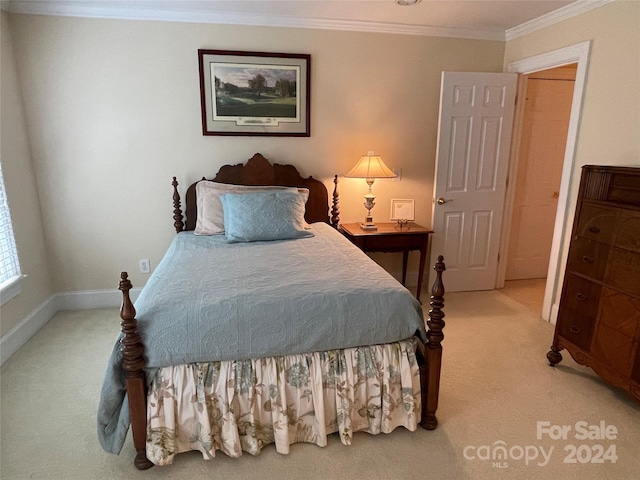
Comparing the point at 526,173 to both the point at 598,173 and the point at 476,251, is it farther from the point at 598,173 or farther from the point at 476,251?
the point at 598,173

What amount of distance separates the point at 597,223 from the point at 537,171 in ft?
6.57

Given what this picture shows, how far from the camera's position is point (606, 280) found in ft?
7.38

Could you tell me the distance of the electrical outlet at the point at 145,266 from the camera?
139 inches

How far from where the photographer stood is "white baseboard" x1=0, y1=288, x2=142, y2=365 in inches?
108

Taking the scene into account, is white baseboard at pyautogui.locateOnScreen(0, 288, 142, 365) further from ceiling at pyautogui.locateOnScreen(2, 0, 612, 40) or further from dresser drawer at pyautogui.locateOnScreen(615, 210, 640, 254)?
dresser drawer at pyautogui.locateOnScreen(615, 210, 640, 254)

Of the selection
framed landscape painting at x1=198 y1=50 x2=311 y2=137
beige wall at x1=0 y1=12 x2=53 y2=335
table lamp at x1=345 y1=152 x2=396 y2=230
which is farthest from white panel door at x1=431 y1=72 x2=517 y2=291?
beige wall at x1=0 y1=12 x2=53 y2=335

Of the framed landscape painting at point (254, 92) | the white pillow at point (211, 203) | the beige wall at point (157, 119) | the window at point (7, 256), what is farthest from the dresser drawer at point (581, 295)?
the window at point (7, 256)

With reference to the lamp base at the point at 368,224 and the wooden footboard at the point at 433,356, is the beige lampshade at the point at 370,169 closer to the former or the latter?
the lamp base at the point at 368,224

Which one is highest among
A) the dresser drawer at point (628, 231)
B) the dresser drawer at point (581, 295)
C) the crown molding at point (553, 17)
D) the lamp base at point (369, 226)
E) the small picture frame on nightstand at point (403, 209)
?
the crown molding at point (553, 17)

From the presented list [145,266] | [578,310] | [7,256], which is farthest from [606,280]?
[7,256]

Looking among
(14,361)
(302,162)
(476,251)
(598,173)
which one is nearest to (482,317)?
(476,251)

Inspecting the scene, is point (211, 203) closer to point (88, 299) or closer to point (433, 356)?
point (88, 299)

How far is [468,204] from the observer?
Result: 3734 mm

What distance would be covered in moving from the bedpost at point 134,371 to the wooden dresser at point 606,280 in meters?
2.45
